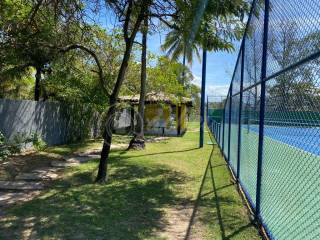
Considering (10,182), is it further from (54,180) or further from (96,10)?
(96,10)

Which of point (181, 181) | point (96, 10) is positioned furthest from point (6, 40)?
point (181, 181)

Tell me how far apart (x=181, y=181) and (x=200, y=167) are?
97.6 inches

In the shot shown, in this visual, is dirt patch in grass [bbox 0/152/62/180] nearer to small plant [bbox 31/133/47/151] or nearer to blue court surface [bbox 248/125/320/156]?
small plant [bbox 31/133/47/151]

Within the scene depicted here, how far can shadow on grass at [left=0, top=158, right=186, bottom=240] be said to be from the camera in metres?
5.84

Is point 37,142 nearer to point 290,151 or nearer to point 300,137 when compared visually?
point 290,151

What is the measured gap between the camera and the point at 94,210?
7055 millimetres

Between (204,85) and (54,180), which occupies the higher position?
(204,85)

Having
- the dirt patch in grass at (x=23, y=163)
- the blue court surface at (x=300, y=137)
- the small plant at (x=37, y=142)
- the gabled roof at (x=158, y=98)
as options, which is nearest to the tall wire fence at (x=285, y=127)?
the blue court surface at (x=300, y=137)

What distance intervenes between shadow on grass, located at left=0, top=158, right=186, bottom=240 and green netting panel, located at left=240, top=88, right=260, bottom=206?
1412 millimetres

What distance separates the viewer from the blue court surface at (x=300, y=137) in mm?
3813

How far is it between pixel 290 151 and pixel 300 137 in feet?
3.42

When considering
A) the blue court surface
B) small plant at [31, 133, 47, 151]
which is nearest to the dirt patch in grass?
small plant at [31, 133, 47, 151]

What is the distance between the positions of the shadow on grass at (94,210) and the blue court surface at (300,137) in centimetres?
211

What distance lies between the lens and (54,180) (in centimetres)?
980
